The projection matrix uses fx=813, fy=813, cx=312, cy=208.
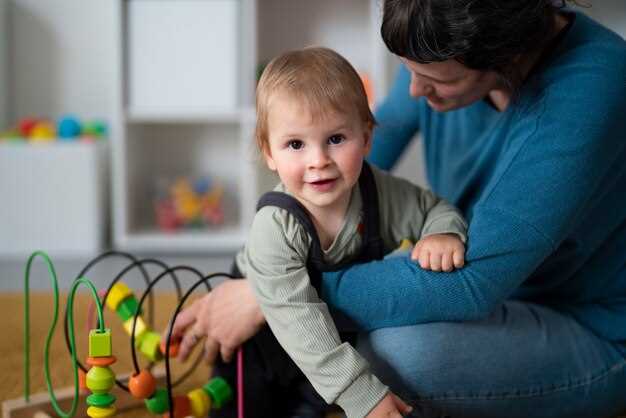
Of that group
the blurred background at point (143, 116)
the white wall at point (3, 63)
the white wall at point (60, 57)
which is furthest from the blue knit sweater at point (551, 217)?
the white wall at point (3, 63)

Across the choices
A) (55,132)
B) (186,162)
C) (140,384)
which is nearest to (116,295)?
(140,384)

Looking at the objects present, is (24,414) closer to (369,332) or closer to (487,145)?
(369,332)

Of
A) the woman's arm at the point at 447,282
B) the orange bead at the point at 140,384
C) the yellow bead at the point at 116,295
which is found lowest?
the orange bead at the point at 140,384

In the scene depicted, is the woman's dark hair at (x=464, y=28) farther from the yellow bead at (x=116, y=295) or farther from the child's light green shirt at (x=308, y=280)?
the yellow bead at (x=116, y=295)

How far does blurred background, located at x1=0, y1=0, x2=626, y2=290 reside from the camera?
2.68 m

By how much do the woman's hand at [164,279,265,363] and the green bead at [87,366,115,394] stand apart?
17 cm

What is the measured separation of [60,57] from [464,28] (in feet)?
7.82

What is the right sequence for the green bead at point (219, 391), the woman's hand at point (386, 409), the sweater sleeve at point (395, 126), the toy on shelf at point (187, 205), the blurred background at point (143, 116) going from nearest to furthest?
the woman's hand at point (386, 409) → the green bead at point (219, 391) → the sweater sleeve at point (395, 126) → the blurred background at point (143, 116) → the toy on shelf at point (187, 205)

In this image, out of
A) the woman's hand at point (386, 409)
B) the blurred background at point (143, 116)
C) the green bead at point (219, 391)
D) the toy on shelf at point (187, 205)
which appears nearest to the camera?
the woman's hand at point (386, 409)

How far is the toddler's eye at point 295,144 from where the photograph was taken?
3.37 feet

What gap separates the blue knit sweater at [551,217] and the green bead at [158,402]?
0.97 feet

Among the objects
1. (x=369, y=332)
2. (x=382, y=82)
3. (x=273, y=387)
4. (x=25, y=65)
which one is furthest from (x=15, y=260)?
(x=369, y=332)

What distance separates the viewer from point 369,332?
1.09m

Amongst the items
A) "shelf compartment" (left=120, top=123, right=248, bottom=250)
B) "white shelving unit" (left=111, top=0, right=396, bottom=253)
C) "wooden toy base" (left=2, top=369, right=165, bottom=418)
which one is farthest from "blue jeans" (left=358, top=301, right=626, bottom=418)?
"shelf compartment" (left=120, top=123, right=248, bottom=250)
